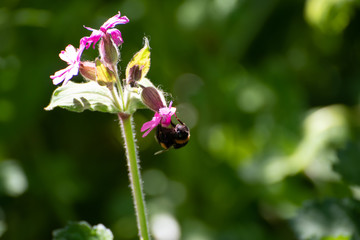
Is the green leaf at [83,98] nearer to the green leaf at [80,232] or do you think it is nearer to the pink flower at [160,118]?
the pink flower at [160,118]

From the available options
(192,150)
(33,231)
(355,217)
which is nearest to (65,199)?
(33,231)

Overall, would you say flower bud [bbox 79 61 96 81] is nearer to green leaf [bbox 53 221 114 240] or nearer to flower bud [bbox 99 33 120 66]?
flower bud [bbox 99 33 120 66]

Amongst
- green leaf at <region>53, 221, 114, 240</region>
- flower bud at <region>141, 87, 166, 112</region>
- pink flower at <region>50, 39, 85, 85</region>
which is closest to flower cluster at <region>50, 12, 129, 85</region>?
pink flower at <region>50, 39, 85, 85</region>

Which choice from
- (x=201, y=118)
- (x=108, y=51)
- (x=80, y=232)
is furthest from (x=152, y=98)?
(x=201, y=118)

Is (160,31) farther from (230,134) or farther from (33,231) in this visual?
(33,231)

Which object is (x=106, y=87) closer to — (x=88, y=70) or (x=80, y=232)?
(x=88, y=70)

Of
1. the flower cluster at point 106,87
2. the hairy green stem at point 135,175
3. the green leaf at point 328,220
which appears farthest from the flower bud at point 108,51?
the green leaf at point 328,220

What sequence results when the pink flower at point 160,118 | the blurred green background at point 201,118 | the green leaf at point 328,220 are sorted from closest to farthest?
the pink flower at point 160,118
the green leaf at point 328,220
the blurred green background at point 201,118
